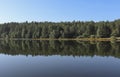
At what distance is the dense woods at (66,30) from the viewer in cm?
12594

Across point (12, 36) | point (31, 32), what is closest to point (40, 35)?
point (31, 32)

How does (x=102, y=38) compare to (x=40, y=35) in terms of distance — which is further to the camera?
(x=40, y=35)

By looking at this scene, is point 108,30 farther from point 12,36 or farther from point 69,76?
point 69,76

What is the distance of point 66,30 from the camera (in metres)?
141

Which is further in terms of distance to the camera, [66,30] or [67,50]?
[66,30]

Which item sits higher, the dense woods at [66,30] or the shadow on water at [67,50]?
the dense woods at [66,30]

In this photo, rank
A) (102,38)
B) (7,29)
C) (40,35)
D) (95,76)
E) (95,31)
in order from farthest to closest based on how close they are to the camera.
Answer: (7,29), (40,35), (95,31), (102,38), (95,76)

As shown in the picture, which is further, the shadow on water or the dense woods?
the dense woods

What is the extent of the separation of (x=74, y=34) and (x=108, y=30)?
844 inches

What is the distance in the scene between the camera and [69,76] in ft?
86.1

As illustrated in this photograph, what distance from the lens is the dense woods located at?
125938 mm

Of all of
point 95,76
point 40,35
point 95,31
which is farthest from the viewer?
point 40,35

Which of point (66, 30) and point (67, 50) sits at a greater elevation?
point (66, 30)

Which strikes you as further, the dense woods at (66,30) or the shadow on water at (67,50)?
the dense woods at (66,30)
